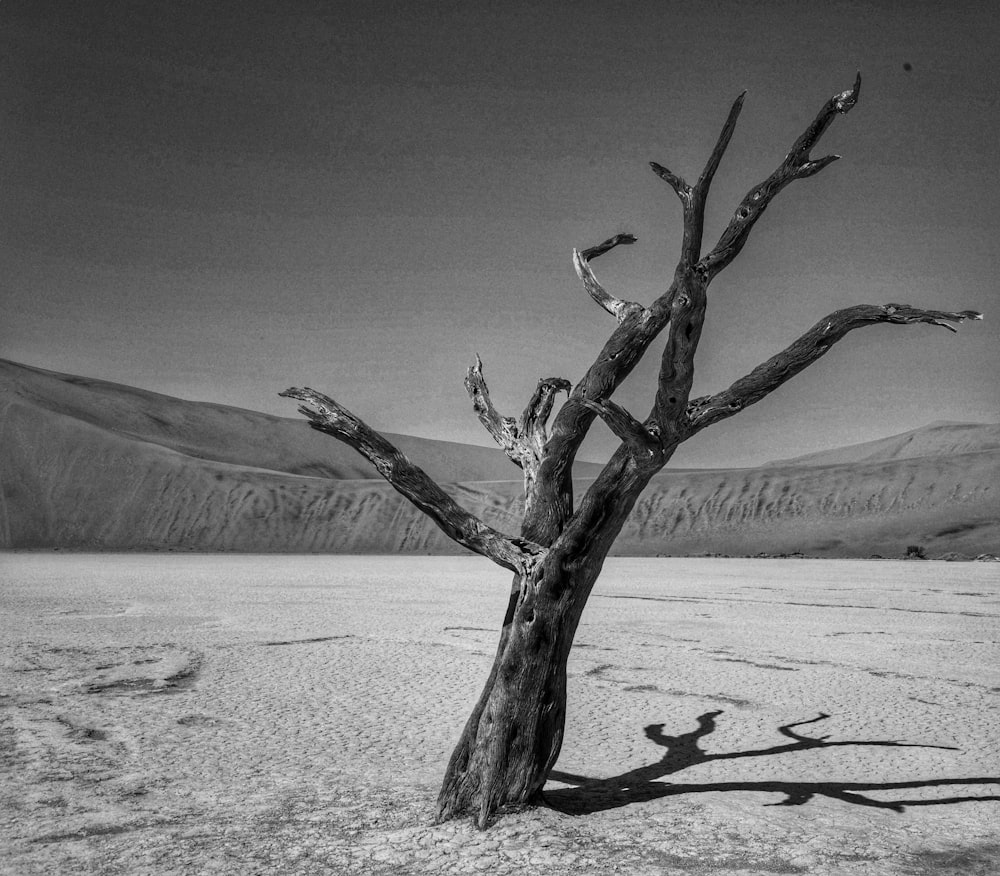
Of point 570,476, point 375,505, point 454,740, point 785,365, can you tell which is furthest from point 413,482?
point 375,505

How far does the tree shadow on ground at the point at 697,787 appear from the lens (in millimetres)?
5703

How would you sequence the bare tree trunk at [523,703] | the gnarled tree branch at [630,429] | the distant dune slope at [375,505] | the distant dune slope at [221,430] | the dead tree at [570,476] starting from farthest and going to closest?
1. the distant dune slope at [221,430]
2. the distant dune slope at [375,505]
3. the bare tree trunk at [523,703]
4. the dead tree at [570,476]
5. the gnarled tree branch at [630,429]

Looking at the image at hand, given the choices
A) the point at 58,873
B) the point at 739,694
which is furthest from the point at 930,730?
the point at 58,873

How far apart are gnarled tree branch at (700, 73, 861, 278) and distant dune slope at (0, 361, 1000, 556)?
39412 millimetres

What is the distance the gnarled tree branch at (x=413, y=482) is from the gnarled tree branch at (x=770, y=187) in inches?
70.3

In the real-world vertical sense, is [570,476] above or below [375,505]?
below

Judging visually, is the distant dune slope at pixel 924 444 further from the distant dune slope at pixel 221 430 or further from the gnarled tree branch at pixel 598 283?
the gnarled tree branch at pixel 598 283

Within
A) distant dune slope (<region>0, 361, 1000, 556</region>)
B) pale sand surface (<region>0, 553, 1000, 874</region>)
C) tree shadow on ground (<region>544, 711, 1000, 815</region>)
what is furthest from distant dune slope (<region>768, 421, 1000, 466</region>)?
tree shadow on ground (<region>544, 711, 1000, 815</region>)

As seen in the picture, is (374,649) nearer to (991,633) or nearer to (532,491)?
(532,491)

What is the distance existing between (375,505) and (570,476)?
193ft

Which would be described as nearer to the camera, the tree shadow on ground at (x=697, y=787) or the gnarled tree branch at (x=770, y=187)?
the gnarled tree branch at (x=770, y=187)

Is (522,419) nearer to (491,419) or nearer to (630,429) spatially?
(491,419)

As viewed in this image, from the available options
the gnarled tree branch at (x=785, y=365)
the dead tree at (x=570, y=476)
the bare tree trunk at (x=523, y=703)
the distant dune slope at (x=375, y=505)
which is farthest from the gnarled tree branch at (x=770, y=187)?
the distant dune slope at (x=375, y=505)

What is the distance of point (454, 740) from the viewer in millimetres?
7473
